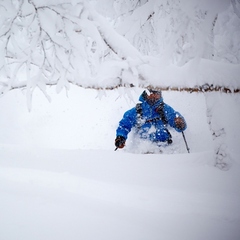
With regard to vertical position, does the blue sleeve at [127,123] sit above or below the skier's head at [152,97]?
below

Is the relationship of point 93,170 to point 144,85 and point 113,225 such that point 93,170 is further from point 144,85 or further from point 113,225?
point 144,85

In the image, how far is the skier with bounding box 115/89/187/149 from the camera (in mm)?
4734

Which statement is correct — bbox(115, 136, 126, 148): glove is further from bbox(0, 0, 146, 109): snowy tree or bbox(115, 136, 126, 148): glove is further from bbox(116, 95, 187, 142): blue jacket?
bbox(0, 0, 146, 109): snowy tree

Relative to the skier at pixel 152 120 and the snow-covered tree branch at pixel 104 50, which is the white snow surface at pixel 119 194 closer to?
the snow-covered tree branch at pixel 104 50

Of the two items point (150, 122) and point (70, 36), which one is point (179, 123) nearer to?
point (150, 122)

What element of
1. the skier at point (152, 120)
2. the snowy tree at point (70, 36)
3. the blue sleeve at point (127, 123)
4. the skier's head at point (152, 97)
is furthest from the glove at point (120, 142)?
the snowy tree at point (70, 36)

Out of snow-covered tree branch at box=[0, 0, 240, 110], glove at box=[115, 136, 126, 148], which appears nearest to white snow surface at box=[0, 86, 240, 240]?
snow-covered tree branch at box=[0, 0, 240, 110]

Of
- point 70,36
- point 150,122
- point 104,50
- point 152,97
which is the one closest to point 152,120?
point 150,122

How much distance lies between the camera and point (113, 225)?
163cm

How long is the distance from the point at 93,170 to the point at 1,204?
45.9 inches

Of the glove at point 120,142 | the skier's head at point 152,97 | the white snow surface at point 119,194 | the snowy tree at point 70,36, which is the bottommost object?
the white snow surface at point 119,194

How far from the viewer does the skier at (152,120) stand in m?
4.73

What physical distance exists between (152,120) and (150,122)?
73mm

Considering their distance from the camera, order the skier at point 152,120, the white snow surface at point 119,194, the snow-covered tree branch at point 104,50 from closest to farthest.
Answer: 1. the white snow surface at point 119,194
2. the snow-covered tree branch at point 104,50
3. the skier at point 152,120
